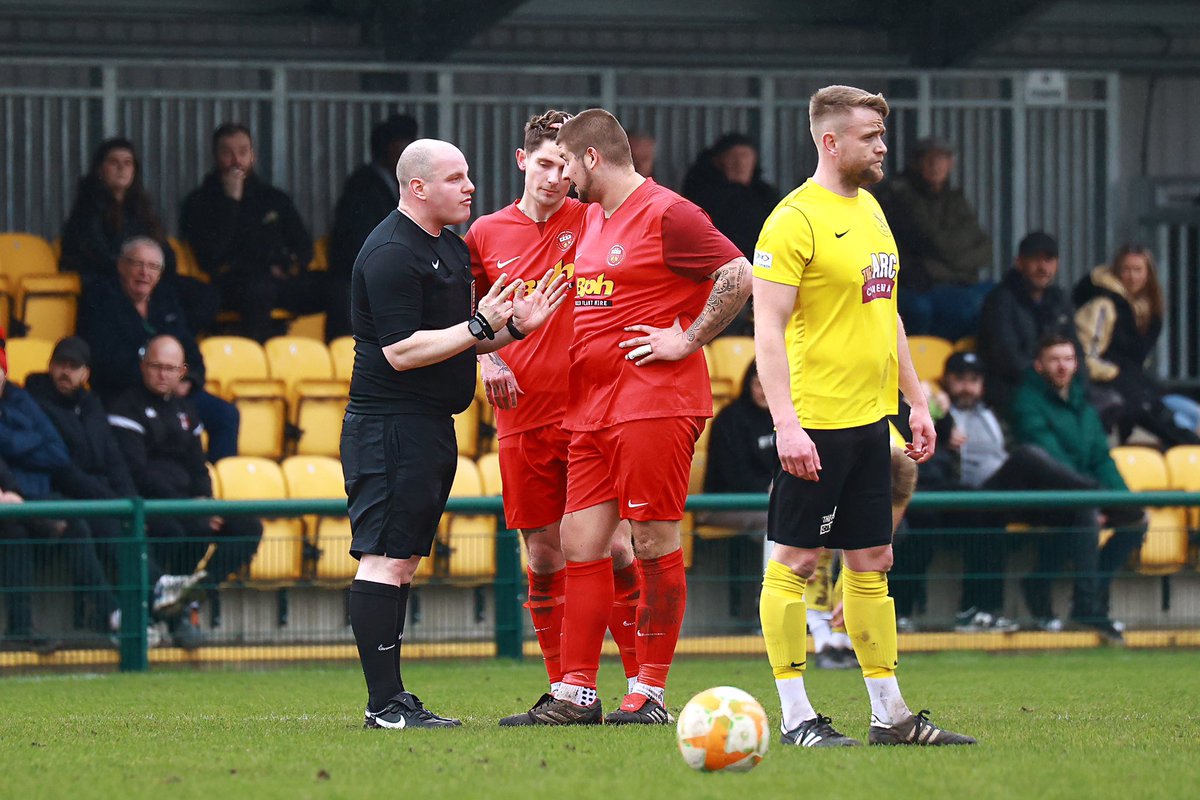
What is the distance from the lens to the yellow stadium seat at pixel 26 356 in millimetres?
11664

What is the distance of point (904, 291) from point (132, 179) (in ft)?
18.6

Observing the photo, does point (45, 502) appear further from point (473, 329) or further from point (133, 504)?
point (473, 329)

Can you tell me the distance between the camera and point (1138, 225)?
1614cm

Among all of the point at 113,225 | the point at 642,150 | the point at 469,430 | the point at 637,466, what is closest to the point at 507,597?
the point at 469,430

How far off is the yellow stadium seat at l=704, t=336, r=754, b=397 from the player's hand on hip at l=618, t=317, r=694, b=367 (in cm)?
628

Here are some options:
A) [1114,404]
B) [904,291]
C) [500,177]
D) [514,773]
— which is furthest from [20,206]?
[514,773]

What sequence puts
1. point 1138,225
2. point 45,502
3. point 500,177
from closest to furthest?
point 45,502
point 500,177
point 1138,225

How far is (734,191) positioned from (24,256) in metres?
5.02

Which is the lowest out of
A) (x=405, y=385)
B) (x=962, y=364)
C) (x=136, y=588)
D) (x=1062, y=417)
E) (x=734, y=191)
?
(x=136, y=588)

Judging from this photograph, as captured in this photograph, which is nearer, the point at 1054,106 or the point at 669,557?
the point at 669,557

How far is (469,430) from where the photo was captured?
1255 centimetres

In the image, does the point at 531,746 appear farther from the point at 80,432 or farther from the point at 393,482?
the point at 80,432

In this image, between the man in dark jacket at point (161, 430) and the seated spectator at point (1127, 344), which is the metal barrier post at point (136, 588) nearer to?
the man in dark jacket at point (161, 430)

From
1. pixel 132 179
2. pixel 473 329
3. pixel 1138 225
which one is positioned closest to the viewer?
pixel 473 329
